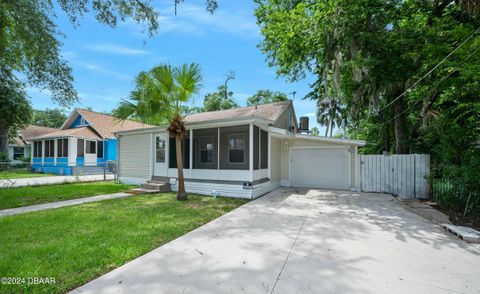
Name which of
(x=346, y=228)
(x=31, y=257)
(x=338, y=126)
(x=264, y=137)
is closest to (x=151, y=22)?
(x=264, y=137)

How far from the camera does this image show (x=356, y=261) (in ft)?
10.5

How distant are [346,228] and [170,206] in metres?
4.73

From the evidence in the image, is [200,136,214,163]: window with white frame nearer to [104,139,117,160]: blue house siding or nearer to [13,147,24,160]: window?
[104,139,117,160]: blue house siding

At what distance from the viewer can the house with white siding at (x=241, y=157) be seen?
824cm

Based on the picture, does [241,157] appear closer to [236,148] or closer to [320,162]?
[236,148]

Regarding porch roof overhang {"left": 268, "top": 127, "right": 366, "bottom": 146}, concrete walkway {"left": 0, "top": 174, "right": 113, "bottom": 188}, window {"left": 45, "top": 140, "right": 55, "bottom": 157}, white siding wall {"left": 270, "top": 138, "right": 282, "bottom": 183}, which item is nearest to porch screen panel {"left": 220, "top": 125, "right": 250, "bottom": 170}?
porch roof overhang {"left": 268, "top": 127, "right": 366, "bottom": 146}

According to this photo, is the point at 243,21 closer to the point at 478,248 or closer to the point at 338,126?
the point at 478,248

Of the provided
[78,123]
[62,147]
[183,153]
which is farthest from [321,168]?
[78,123]

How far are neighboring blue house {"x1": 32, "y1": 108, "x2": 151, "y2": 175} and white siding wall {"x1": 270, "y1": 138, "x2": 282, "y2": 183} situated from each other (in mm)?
10750

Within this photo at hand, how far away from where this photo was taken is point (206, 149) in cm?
936

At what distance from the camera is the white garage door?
31.7 feet

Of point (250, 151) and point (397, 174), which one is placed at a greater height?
point (250, 151)

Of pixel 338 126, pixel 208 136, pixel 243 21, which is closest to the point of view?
pixel 208 136

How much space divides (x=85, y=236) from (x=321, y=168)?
9048mm
